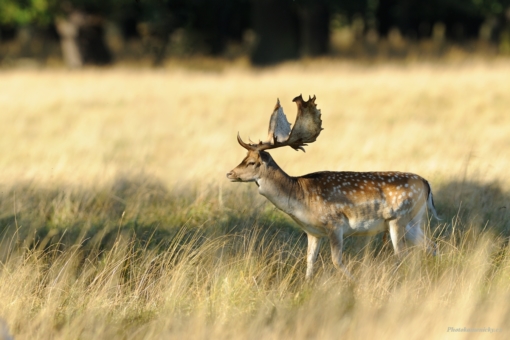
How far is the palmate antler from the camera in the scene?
6.05 m

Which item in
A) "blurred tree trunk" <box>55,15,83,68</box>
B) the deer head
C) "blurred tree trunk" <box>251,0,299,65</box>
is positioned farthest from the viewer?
"blurred tree trunk" <box>55,15,83,68</box>

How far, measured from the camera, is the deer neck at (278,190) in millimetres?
6105

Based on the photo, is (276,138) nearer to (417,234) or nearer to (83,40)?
(417,234)

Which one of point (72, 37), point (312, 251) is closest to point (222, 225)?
point (312, 251)

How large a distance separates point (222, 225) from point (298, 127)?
185cm

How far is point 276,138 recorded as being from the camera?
19.9ft

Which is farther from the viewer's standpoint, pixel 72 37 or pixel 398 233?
pixel 72 37

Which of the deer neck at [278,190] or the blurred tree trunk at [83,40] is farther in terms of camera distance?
the blurred tree trunk at [83,40]

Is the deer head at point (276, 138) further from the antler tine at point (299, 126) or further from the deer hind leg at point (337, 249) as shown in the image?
the deer hind leg at point (337, 249)

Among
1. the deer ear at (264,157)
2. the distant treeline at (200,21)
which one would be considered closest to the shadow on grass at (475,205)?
the deer ear at (264,157)

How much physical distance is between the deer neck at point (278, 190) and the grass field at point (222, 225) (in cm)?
48

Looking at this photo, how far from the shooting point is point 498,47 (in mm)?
28891

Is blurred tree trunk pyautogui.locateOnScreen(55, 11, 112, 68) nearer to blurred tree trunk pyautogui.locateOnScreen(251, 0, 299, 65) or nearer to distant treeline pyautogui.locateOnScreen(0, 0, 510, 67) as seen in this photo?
distant treeline pyautogui.locateOnScreen(0, 0, 510, 67)

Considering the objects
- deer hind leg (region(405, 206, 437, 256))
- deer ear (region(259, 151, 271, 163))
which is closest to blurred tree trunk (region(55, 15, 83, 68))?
deer ear (region(259, 151, 271, 163))
